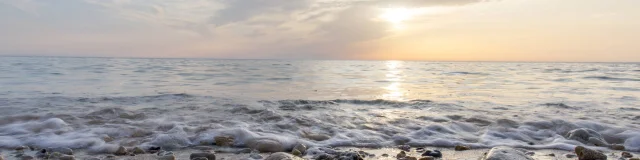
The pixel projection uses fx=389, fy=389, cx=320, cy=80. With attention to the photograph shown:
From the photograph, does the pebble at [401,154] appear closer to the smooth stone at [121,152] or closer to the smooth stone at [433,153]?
the smooth stone at [433,153]

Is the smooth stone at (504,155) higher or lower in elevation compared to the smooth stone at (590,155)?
higher

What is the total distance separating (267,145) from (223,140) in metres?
0.73

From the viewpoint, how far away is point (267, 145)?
4.82 meters

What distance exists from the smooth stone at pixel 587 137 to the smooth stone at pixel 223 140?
190 inches

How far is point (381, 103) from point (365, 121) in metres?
3.04

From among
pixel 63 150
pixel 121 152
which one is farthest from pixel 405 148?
pixel 63 150

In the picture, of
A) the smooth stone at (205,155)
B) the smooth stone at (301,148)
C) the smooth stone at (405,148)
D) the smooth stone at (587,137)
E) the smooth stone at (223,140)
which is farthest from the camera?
the smooth stone at (587,137)

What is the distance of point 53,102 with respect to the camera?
A: 9016 mm

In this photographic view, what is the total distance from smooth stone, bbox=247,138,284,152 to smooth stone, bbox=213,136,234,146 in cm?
32

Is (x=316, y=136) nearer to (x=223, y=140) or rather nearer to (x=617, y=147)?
(x=223, y=140)

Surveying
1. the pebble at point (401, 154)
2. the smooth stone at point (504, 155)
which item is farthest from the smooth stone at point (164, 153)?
the smooth stone at point (504, 155)

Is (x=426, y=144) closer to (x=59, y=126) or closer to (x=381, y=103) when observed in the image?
(x=381, y=103)

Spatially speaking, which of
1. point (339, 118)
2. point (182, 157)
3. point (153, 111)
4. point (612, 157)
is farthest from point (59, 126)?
point (612, 157)

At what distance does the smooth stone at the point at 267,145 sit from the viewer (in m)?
4.78
